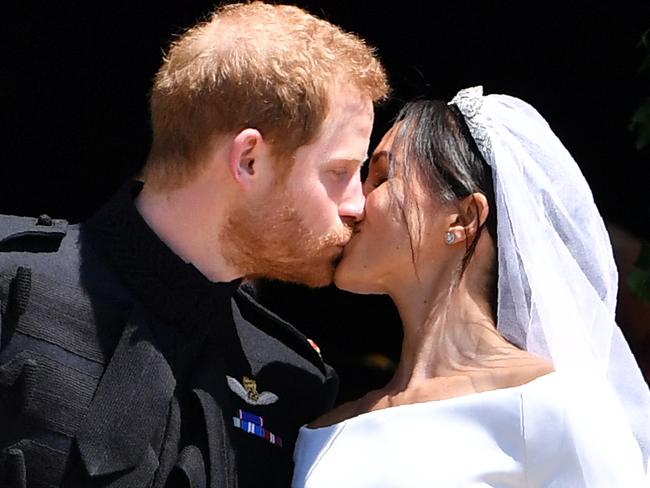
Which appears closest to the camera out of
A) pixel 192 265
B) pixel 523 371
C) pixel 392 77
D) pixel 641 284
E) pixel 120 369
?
pixel 120 369

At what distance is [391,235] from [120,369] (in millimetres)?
642

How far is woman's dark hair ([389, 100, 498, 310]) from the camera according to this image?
8.75 feet

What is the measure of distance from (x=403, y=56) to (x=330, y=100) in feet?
6.50

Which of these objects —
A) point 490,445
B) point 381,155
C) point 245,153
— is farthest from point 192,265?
point 490,445

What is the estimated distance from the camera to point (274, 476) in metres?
2.57

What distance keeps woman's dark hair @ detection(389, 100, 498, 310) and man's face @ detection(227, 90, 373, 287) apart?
0.15 meters

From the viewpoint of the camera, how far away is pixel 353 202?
2.62 meters

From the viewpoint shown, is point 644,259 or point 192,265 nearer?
point 192,265

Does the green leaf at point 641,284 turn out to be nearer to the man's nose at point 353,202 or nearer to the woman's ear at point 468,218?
the woman's ear at point 468,218

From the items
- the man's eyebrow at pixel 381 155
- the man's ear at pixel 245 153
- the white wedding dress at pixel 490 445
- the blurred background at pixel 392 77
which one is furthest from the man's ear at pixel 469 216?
the blurred background at pixel 392 77

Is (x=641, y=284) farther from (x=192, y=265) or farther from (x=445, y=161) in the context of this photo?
(x=192, y=265)

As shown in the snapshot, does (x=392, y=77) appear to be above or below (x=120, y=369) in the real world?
below

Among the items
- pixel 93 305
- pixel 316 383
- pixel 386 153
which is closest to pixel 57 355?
pixel 93 305

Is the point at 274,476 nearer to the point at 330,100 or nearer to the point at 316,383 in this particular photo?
the point at 316,383
